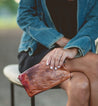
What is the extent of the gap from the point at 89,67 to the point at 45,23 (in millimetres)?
410

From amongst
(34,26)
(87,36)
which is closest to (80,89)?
(87,36)

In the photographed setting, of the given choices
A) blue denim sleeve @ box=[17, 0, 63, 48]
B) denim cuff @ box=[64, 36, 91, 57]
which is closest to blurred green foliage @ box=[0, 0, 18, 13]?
blue denim sleeve @ box=[17, 0, 63, 48]

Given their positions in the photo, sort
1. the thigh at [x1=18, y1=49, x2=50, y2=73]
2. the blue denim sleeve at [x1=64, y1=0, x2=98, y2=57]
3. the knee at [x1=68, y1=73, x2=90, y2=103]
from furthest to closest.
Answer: the thigh at [x1=18, y1=49, x2=50, y2=73] < the blue denim sleeve at [x1=64, y1=0, x2=98, y2=57] < the knee at [x1=68, y1=73, x2=90, y2=103]

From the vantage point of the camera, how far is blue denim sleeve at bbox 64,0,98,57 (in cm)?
107

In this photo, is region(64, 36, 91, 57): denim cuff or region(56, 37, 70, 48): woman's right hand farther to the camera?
region(56, 37, 70, 48): woman's right hand

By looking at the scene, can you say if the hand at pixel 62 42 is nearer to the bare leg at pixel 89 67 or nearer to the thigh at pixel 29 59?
the thigh at pixel 29 59

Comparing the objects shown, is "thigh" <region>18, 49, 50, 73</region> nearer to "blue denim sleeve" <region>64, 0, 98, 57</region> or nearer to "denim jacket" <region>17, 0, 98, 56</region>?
"denim jacket" <region>17, 0, 98, 56</region>

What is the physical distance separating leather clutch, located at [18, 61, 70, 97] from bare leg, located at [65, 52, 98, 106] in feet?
0.13

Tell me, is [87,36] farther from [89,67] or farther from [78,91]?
[78,91]

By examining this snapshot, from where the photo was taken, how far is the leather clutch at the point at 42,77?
3.37 ft

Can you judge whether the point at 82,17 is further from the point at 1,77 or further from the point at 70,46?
the point at 1,77

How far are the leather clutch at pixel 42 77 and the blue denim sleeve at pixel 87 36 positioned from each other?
121 millimetres

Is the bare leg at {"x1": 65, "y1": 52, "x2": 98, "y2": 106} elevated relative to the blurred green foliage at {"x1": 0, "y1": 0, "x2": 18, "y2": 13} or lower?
elevated

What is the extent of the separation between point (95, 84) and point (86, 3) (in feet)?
1.46
